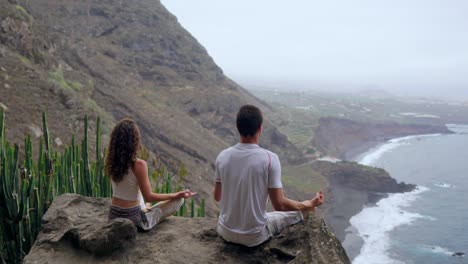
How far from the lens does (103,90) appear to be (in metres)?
29.6

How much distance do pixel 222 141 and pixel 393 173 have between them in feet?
81.5

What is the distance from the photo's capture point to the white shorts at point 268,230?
450 cm

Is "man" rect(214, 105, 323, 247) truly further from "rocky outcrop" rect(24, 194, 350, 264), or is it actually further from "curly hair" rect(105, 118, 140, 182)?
"curly hair" rect(105, 118, 140, 182)

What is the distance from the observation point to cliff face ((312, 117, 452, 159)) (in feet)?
199

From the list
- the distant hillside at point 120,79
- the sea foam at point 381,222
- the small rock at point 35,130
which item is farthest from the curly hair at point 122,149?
the sea foam at point 381,222

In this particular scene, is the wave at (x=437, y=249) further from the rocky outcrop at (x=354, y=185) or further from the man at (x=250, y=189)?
the man at (x=250, y=189)

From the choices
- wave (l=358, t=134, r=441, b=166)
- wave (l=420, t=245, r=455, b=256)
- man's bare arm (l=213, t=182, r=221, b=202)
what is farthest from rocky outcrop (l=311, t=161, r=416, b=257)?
man's bare arm (l=213, t=182, r=221, b=202)

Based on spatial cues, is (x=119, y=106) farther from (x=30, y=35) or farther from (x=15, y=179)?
(x=15, y=179)

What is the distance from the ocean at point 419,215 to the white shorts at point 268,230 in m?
23.6

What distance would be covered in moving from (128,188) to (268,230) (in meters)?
1.52

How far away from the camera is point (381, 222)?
33750 millimetres

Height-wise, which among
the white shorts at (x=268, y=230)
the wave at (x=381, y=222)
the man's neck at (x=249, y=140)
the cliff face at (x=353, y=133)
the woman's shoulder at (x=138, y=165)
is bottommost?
the wave at (x=381, y=222)

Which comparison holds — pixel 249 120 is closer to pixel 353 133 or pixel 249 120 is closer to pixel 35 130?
pixel 35 130

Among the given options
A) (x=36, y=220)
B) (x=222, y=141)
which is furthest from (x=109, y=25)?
(x=36, y=220)
